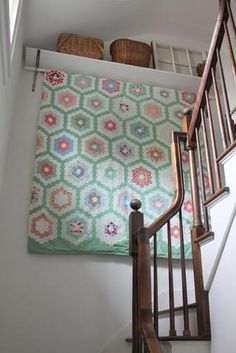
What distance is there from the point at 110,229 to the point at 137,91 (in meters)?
1.57

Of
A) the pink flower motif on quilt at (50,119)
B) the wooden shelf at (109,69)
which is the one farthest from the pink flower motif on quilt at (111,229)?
the wooden shelf at (109,69)

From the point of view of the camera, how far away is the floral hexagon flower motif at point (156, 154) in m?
3.36

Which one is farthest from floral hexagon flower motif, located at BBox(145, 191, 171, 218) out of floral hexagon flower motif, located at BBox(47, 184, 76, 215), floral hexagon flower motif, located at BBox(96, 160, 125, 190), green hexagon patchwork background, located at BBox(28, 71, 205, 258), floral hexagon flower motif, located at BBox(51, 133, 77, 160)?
floral hexagon flower motif, located at BBox(51, 133, 77, 160)

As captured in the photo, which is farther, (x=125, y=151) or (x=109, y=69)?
(x=109, y=69)

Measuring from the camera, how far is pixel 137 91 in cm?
367

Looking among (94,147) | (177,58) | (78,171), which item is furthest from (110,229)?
(177,58)

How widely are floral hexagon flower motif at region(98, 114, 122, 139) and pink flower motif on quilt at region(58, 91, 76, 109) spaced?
1.10 ft

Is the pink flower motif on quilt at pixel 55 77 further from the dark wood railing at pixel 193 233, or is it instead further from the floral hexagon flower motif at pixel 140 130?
the dark wood railing at pixel 193 233

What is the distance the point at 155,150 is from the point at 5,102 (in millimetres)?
1495

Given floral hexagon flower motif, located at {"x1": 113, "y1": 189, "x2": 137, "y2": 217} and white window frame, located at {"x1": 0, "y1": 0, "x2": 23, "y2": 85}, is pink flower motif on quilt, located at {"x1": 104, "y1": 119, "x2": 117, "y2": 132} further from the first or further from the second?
white window frame, located at {"x1": 0, "y1": 0, "x2": 23, "y2": 85}

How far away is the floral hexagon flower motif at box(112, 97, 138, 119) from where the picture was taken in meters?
3.51

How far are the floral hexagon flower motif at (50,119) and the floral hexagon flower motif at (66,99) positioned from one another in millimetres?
88

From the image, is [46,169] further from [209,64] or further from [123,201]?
[209,64]

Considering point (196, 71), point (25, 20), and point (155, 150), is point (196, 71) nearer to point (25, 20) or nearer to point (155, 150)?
point (155, 150)
